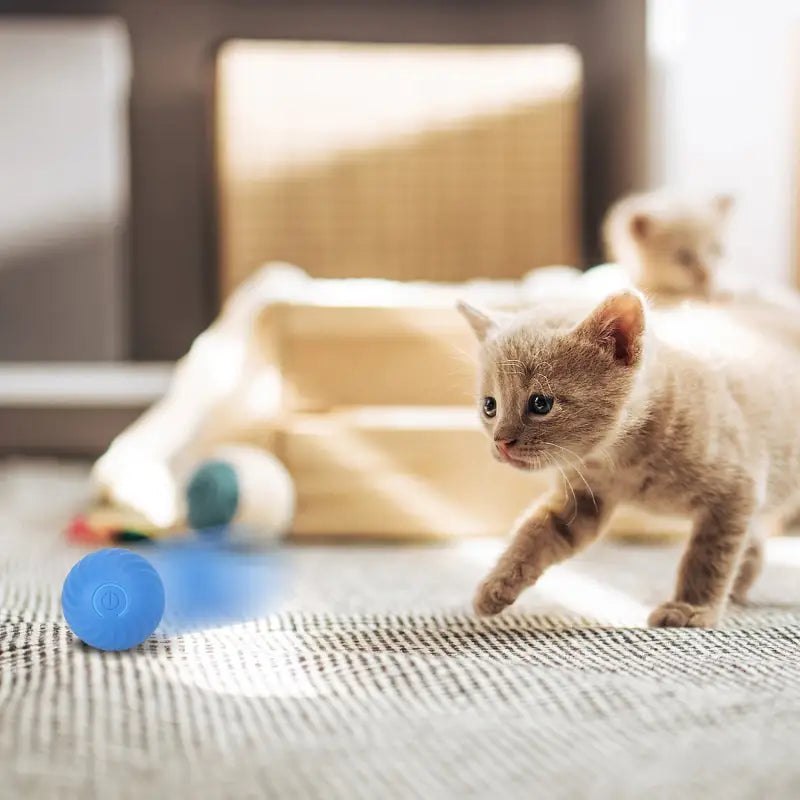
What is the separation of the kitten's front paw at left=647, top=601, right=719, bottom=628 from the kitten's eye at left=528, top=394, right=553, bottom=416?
30 centimetres

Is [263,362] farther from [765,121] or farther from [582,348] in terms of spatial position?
[765,121]

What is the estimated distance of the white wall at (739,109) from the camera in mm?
2756

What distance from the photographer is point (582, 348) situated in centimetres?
112

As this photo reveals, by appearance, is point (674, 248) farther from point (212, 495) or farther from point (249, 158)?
point (249, 158)

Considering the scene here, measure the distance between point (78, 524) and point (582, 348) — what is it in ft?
3.83

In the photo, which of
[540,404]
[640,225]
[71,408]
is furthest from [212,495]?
[71,408]

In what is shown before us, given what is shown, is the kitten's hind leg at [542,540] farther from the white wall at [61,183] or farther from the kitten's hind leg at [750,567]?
the white wall at [61,183]

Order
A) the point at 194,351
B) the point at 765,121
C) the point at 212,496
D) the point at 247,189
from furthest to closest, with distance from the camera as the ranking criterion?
the point at 247,189 → the point at 765,121 → the point at 194,351 → the point at 212,496

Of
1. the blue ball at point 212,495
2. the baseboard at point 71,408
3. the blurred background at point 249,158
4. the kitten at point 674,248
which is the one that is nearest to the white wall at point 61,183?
the blurred background at point 249,158

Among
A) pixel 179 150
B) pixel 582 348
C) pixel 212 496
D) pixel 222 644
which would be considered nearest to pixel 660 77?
pixel 179 150

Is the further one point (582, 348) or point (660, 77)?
point (660, 77)

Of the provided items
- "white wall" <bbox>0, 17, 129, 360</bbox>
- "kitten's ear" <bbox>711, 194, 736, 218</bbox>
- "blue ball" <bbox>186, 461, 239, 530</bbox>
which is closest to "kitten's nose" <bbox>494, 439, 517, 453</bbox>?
"blue ball" <bbox>186, 461, 239, 530</bbox>

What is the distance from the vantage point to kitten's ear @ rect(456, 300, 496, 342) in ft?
4.05

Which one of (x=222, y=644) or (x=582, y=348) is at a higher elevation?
(x=582, y=348)
